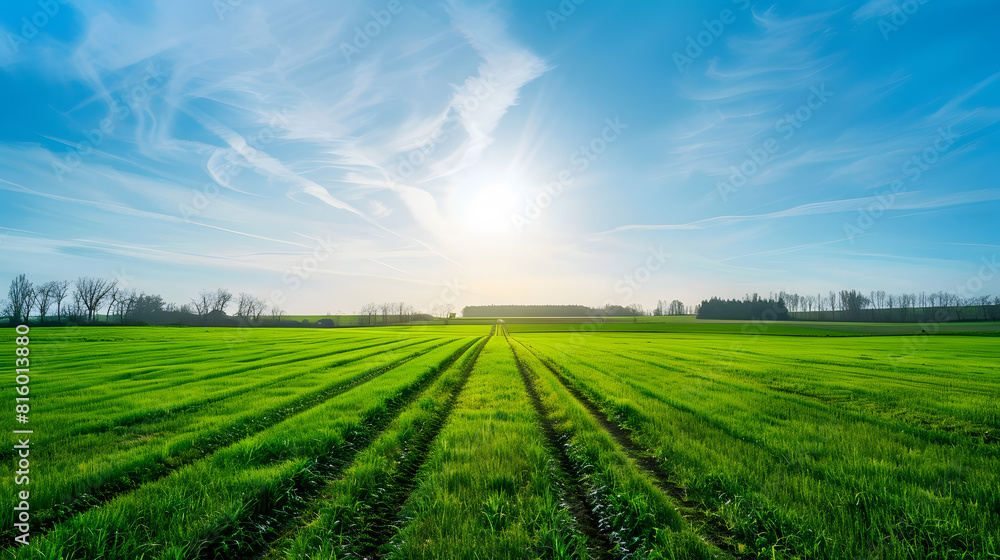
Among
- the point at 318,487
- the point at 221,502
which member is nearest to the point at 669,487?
the point at 318,487

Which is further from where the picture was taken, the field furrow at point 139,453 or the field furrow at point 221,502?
the field furrow at point 139,453

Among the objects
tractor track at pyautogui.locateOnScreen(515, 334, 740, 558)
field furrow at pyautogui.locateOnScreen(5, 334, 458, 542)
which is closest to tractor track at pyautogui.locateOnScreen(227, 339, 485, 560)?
field furrow at pyautogui.locateOnScreen(5, 334, 458, 542)

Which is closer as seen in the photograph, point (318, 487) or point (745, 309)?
point (318, 487)

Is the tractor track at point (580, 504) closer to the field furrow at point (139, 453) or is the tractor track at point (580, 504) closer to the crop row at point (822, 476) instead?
the crop row at point (822, 476)

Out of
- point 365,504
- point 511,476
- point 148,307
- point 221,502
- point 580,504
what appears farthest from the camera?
point 148,307

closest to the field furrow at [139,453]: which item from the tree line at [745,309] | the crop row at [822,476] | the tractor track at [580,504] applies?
the tractor track at [580,504]

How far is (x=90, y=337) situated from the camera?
158 feet

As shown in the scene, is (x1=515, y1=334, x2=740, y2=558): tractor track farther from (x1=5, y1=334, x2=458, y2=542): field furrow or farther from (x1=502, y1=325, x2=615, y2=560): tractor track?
(x1=5, y1=334, x2=458, y2=542): field furrow

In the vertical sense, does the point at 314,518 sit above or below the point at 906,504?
below

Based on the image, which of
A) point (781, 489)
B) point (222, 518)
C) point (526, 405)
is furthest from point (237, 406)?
point (781, 489)

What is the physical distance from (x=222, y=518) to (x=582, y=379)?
1565cm

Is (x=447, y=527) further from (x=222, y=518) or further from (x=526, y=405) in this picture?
(x=526, y=405)

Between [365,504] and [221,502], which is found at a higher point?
[221,502]

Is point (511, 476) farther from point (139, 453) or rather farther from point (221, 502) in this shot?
point (139, 453)
